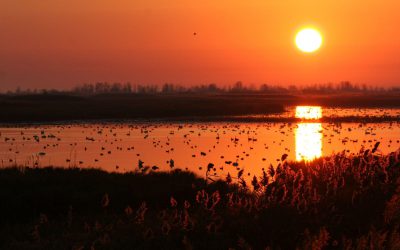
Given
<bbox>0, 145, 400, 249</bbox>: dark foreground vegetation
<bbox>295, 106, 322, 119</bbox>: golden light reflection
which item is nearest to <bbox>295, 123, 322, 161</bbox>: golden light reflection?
<bbox>0, 145, 400, 249</bbox>: dark foreground vegetation

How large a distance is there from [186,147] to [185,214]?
22699mm

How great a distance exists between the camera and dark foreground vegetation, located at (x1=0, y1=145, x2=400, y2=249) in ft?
36.3

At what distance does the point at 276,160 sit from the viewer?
2864 centimetres

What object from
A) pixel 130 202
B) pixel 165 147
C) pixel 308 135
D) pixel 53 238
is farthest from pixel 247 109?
pixel 53 238

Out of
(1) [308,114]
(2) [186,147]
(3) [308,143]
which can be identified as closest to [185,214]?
(2) [186,147]

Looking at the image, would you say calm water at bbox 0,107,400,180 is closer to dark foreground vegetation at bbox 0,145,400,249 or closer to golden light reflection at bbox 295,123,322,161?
golden light reflection at bbox 295,123,322,161

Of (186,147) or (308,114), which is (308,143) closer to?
(186,147)

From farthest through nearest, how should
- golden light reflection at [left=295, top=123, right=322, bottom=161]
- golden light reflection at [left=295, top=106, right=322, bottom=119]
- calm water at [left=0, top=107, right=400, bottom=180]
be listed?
golden light reflection at [left=295, top=106, right=322, bottom=119] < golden light reflection at [left=295, top=123, right=322, bottom=161] < calm water at [left=0, top=107, right=400, bottom=180]

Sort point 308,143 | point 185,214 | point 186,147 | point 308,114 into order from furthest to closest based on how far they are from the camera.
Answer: point 308,114, point 308,143, point 186,147, point 185,214

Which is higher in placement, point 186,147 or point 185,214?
point 185,214

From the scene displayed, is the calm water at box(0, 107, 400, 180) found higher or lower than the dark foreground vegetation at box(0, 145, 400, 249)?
lower

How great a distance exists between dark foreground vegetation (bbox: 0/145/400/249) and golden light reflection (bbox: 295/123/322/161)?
1000 cm

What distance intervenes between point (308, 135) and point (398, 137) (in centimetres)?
634

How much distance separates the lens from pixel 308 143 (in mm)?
37938
